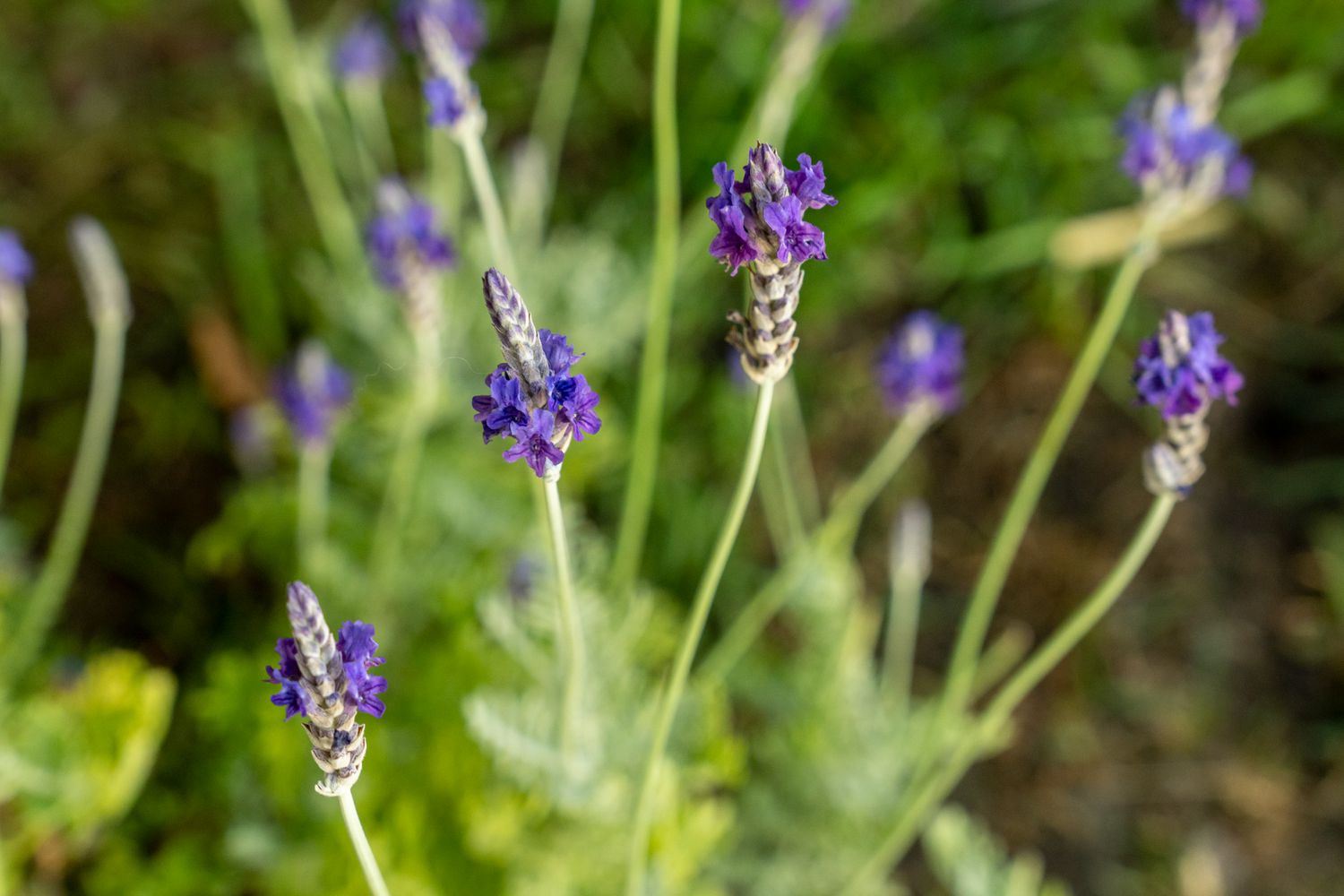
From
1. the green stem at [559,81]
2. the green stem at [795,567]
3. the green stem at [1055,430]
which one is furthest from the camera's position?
the green stem at [559,81]

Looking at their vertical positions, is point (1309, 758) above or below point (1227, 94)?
below

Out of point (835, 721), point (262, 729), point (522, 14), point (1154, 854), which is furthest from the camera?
point (522, 14)

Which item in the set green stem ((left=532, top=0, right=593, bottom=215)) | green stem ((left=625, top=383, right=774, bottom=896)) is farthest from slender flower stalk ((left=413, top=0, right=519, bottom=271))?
green stem ((left=532, top=0, right=593, bottom=215))

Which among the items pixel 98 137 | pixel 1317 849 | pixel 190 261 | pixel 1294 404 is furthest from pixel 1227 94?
pixel 98 137

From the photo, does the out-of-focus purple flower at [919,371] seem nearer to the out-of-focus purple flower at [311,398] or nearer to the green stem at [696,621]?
the green stem at [696,621]

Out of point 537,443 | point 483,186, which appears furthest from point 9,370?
point 537,443

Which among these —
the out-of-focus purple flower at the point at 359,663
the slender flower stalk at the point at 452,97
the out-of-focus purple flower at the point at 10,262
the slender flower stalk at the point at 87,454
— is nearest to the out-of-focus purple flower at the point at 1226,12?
the slender flower stalk at the point at 452,97

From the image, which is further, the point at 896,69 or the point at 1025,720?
the point at 896,69

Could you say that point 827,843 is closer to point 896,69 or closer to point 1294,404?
point 1294,404
